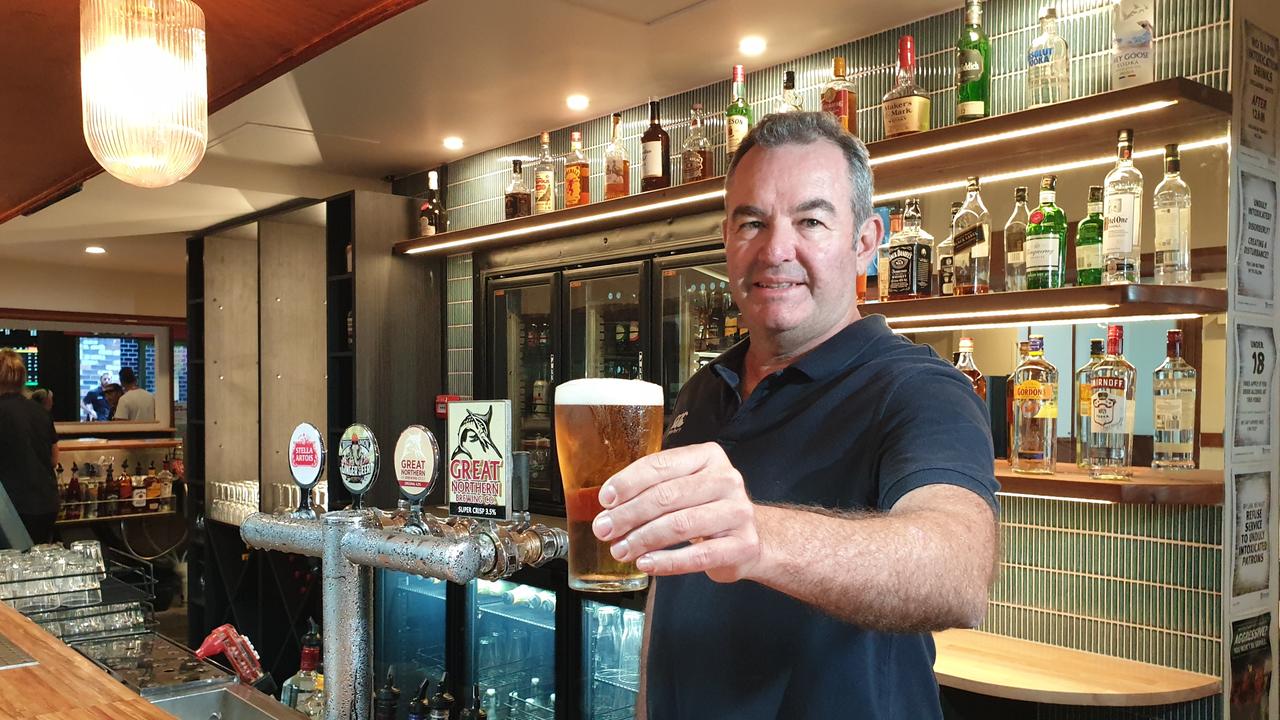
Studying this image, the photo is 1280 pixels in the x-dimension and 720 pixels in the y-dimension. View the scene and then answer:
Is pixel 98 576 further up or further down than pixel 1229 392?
further down

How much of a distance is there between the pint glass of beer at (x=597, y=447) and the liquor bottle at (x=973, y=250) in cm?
221

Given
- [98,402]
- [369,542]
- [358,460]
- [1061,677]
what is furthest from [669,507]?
[98,402]

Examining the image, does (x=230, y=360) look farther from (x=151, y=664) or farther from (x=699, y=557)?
(x=699, y=557)

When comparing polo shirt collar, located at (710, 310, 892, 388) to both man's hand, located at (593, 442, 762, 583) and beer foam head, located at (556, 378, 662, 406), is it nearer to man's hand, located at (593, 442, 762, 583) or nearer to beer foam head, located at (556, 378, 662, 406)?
beer foam head, located at (556, 378, 662, 406)

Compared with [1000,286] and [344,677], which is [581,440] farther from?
[1000,286]

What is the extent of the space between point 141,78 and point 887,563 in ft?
6.46

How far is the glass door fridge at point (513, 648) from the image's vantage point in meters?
4.23

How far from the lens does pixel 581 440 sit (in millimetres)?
882

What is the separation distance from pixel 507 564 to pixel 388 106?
3634 mm

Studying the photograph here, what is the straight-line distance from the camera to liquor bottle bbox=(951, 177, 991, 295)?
114 inches

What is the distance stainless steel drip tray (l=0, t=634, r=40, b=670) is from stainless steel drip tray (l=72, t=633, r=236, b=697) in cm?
14

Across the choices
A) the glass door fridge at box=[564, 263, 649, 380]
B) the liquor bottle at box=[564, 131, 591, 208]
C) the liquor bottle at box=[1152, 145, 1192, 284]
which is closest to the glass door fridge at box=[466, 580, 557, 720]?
the glass door fridge at box=[564, 263, 649, 380]

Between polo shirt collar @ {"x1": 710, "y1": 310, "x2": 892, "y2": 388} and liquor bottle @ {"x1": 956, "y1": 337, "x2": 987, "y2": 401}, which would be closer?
polo shirt collar @ {"x1": 710, "y1": 310, "x2": 892, "y2": 388}

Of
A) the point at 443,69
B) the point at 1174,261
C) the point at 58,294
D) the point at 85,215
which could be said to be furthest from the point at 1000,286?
the point at 58,294
